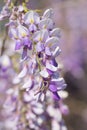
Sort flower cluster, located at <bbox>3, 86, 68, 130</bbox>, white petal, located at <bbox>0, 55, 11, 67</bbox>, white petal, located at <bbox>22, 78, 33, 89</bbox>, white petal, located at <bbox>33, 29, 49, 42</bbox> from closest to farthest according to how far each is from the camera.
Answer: white petal, located at <bbox>33, 29, 49, 42</bbox> < white petal, located at <bbox>22, 78, 33, 89</bbox> < flower cluster, located at <bbox>3, 86, 68, 130</bbox> < white petal, located at <bbox>0, 55, 11, 67</bbox>

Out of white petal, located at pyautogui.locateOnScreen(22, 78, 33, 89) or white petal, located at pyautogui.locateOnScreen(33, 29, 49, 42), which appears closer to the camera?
white petal, located at pyautogui.locateOnScreen(33, 29, 49, 42)

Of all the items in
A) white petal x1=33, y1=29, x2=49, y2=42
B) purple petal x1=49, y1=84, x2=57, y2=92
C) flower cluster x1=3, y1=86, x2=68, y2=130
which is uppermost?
white petal x1=33, y1=29, x2=49, y2=42

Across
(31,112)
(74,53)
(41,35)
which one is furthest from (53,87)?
(74,53)

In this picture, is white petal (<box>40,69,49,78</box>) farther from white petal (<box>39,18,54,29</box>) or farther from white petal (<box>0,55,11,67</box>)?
white petal (<box>0,55,11,67</box>)

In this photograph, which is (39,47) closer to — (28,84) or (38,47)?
(38,47)

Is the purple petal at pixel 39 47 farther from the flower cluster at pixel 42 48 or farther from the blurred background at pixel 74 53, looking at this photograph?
the blurred background at pixel 74 53

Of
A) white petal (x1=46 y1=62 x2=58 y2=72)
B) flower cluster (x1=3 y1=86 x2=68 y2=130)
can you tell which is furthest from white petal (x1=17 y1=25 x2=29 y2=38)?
flower cluster (x1=3 y1=86 x2=68 y2=130)

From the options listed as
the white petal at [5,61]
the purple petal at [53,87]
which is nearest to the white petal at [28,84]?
the purple petal at [53,87]

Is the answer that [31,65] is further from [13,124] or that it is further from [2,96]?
[2,96]

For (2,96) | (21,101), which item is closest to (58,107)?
(21,101)

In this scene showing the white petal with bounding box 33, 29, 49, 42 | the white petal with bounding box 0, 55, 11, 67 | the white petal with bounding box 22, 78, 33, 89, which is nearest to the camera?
the white petal with bounding box 33, 29, 49, 42
